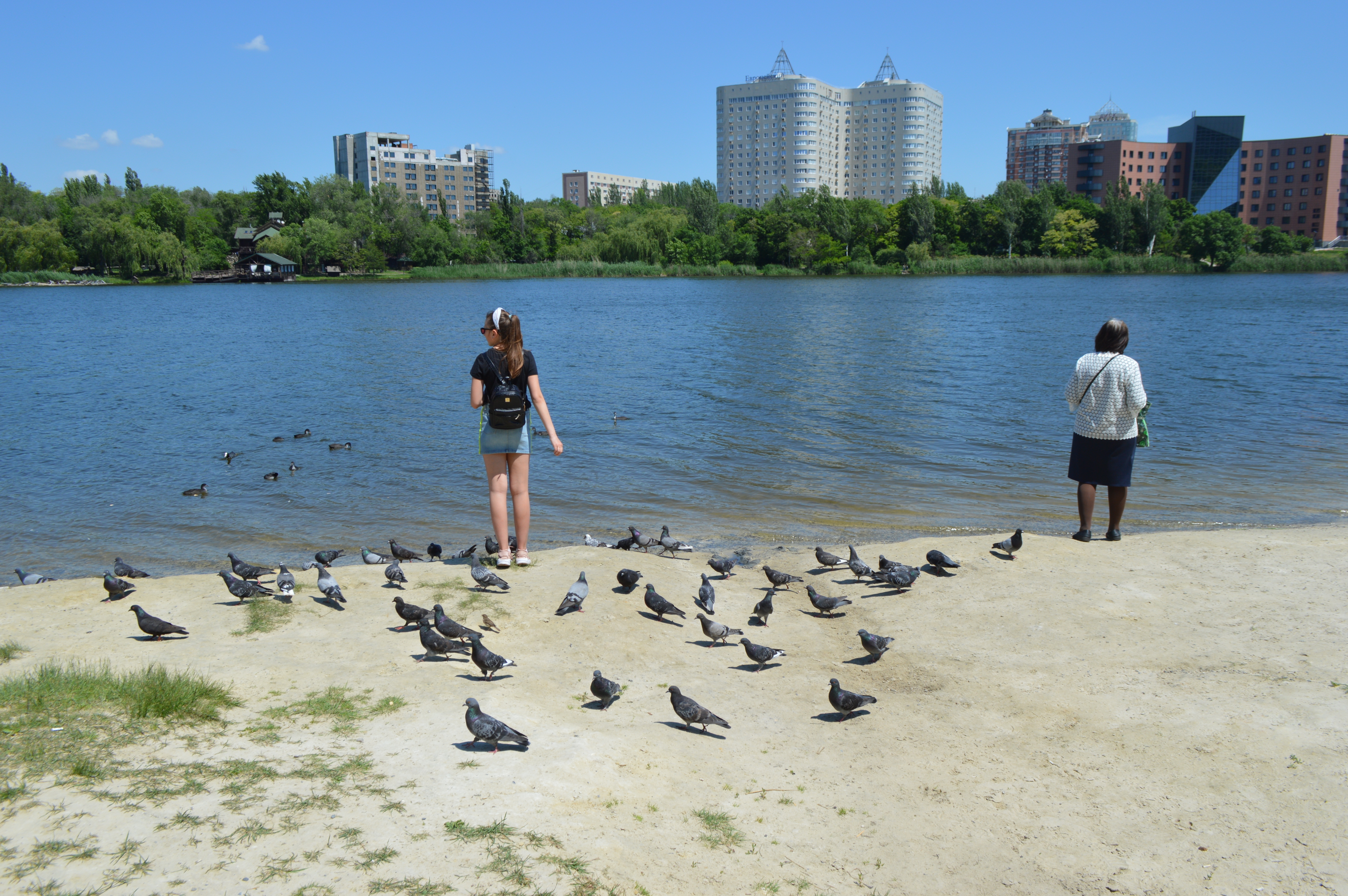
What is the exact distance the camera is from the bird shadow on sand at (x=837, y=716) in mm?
6258

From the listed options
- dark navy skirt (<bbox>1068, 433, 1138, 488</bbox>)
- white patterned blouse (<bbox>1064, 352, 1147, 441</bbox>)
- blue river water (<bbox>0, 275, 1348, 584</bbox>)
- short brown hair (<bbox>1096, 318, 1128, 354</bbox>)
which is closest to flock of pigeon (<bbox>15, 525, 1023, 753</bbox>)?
dark navy skirt (<bbox>1068, 433, 1138, 488</bbox>)

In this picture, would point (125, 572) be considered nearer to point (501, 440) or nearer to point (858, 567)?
point (501, 440)

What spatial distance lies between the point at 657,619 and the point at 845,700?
250 cm

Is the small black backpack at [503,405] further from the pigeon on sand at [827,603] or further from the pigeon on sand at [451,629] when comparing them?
the pigeon on sand at [827,603]

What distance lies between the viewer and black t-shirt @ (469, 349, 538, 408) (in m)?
8.32

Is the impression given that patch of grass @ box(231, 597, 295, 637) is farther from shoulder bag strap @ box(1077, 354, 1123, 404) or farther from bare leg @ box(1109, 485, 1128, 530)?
bare leg @ box(1109, 485, 1128, 530)

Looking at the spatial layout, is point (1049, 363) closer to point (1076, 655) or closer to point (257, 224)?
point (1076, 655)

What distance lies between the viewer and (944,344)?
38.9 meters

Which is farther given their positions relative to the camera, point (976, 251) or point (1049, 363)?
point (976, 251)

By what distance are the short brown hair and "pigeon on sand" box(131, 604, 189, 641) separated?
378 inches

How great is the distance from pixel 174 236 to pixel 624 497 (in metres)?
123

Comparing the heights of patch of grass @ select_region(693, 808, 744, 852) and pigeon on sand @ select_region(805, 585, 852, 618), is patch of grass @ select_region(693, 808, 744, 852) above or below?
above

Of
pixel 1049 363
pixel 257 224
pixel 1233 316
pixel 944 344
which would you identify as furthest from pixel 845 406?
pixel 257 224

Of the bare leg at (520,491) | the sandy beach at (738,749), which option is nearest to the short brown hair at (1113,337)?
the sandy beach at (738,749)
